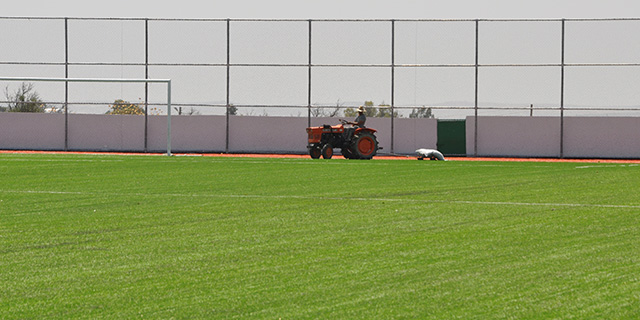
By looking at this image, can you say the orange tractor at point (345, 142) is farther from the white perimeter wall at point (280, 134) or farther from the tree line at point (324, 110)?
the white perimeter wall at point (280, 134)

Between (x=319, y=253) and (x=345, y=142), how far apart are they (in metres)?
20.2

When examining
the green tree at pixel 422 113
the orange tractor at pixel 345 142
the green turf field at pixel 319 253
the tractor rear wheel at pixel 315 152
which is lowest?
the green turf field at pixel 319 253

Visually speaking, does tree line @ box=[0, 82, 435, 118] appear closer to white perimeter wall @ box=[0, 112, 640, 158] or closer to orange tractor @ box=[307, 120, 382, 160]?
white perimeter wall @ box=[0, 112, 640, 158]

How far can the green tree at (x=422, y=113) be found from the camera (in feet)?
118

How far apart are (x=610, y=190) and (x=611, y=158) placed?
20609 mm

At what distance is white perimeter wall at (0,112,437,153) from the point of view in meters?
35.5

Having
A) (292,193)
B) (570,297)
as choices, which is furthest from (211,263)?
(292,193)

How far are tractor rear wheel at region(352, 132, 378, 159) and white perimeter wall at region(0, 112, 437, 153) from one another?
Answer: 824cm

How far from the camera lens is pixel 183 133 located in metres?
36.6

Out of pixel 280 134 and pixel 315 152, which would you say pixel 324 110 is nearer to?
pixel 280 134

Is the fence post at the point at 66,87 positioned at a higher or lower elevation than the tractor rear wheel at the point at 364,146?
higher

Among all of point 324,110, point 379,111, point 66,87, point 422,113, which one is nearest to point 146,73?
point 66,87

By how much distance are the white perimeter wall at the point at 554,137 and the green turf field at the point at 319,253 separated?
20641 millimetres

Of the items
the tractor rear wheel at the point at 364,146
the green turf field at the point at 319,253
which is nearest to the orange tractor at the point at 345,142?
the tractor rear wheel at the point at 364,146
